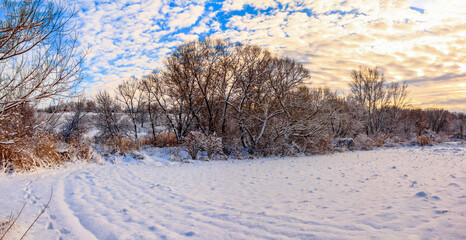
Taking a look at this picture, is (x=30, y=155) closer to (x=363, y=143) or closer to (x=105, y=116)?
(x=105, y=116)

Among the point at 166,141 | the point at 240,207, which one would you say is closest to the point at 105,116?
the point at 166,141

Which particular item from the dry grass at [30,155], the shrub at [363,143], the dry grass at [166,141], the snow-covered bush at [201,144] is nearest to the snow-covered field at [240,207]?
the dry grass at [30,155]

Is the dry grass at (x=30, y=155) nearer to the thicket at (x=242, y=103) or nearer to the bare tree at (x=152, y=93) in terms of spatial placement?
the thicket at (x=242, y=103)

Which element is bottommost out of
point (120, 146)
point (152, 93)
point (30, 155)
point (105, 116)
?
point (120, 146)

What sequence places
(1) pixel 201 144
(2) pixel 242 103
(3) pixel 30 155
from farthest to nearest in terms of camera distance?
(2) pixel 242 103
(1) pixel 201 144
(3) pixel 30 155

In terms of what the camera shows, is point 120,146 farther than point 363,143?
No

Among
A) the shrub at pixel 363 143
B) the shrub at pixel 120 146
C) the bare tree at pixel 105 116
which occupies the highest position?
the bare tree at pixel 105 116

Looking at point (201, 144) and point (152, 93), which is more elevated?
point (152, 93)

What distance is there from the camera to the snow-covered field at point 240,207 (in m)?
3.12

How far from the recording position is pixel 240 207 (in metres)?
4.38

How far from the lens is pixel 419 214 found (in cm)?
353

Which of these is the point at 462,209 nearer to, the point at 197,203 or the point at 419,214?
the point at 419,214

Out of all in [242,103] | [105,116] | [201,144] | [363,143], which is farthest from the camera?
[105,116]

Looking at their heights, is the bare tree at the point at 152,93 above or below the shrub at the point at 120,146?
above
